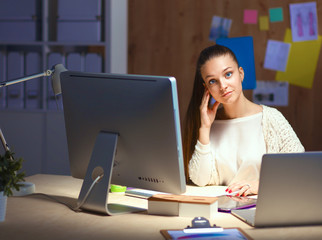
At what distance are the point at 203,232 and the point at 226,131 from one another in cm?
97

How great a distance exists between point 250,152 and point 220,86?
0.32 meters

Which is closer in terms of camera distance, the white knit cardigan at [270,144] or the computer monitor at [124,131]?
the computer monitor at [124,131]

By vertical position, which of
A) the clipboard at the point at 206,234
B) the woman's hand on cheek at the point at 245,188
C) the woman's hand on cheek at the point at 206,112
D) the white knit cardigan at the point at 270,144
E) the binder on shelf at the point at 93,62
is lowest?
the woman's hand on cheek at the point at 245,188

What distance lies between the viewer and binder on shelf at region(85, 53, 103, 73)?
295cm

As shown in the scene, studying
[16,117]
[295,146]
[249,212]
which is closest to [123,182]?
[249,212]

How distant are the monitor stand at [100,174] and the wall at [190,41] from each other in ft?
6.12

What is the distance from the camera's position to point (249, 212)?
137cm

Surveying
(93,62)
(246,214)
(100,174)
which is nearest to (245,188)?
(246,214)

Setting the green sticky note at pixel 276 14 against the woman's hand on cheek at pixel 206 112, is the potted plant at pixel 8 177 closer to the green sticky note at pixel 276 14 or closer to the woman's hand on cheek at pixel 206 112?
the woman's hand on cheek at pixel 206 112

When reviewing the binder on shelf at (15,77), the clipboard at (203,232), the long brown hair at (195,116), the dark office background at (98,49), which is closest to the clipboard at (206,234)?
the clipboard at (203,232)

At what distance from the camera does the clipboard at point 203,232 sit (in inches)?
44.9

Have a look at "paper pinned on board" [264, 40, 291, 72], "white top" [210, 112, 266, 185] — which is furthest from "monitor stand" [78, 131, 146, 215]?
"paper pinned on board" [264, 40, 291, 72]

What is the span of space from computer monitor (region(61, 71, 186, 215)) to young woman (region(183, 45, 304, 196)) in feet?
1.83

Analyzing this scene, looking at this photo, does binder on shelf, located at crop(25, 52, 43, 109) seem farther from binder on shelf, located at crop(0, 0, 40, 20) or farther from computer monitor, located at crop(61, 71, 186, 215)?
computer monitor, located at crop(61, 71, 186, 215)
